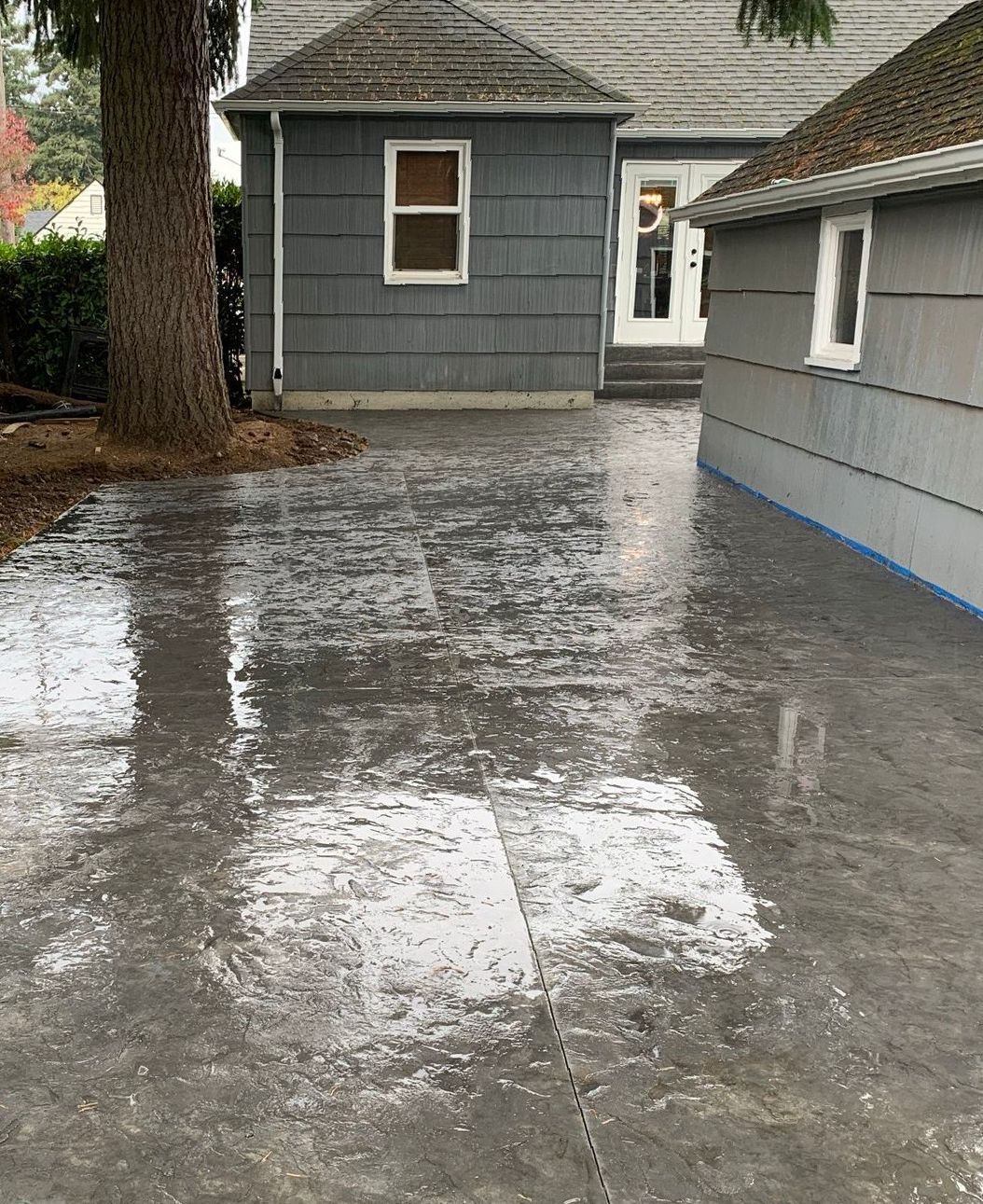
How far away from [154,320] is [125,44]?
1.95m

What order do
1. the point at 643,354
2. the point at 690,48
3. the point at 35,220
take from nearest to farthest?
1. the point at 643,354
2. the point at 690,48
3. the point at 35,220

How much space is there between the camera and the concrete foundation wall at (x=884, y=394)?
580 centimetres

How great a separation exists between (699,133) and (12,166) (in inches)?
1139

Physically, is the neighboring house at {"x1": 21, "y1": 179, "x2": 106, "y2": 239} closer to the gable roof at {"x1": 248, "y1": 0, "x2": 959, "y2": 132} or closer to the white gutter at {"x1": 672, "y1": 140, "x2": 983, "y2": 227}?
the gable roof at {"x1": 248, "y1": 0, "x2": 959, "y2": 132}

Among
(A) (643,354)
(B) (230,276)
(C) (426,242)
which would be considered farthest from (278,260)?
(A) (643,354)

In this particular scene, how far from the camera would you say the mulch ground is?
760 cm

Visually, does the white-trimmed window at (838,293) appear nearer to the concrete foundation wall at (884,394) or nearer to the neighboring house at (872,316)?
the neighboring house at (872,316)

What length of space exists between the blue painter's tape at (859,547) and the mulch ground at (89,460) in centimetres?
311

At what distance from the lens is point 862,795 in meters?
3.61

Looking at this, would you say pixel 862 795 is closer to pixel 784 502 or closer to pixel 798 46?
pixel 784 502

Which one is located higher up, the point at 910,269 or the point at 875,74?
the point at 875,74

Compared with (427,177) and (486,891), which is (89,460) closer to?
(427,177)

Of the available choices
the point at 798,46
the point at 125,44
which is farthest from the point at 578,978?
the point at 798,46

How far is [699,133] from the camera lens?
14195mm
